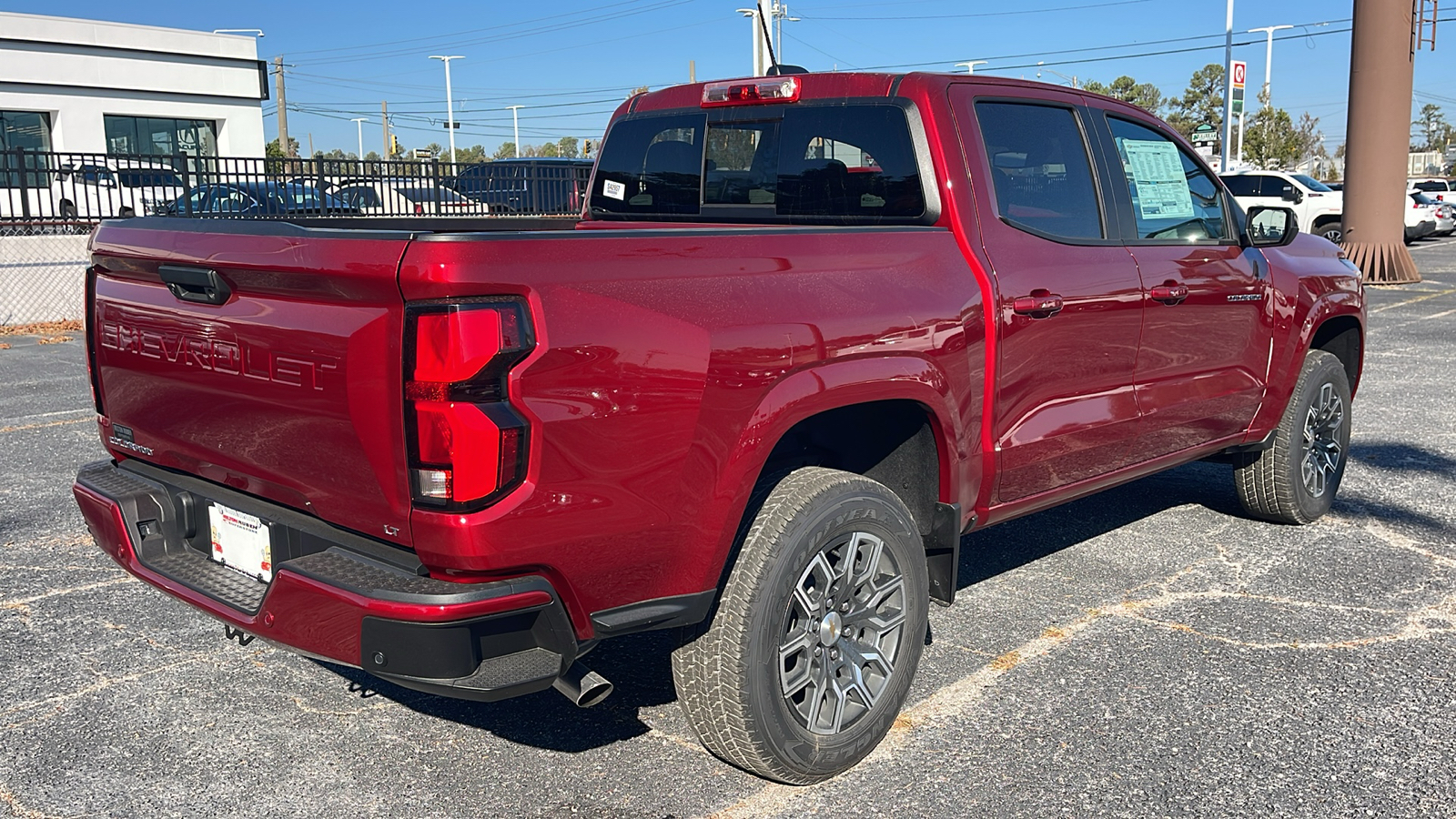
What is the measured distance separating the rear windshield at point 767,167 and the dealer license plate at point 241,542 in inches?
81.2

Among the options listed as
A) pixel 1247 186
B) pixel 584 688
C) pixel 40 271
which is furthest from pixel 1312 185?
pixel 584 688

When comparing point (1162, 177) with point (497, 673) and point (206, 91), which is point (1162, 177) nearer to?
point (497, 673)

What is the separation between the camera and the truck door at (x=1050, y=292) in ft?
12.3

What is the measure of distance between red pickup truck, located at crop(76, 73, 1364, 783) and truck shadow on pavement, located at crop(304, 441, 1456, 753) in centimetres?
46

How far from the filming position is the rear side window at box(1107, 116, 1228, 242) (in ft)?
14.6

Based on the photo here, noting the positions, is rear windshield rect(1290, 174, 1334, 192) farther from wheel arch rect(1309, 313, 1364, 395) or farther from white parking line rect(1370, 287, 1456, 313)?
wheel arch rect(1309, 313, 1364, 395)

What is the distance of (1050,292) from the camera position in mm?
3816

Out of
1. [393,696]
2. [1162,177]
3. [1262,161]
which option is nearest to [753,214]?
[1162,177]

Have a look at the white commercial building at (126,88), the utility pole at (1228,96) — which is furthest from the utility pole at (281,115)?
the utility pole at (1228,96)

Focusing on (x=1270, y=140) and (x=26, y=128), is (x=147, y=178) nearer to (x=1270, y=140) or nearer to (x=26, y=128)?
(x=26, y=128)

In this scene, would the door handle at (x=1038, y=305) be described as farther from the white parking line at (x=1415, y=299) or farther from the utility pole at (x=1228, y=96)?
the utility pole at (x=1228, y=96)

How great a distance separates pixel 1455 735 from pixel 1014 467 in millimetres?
1463

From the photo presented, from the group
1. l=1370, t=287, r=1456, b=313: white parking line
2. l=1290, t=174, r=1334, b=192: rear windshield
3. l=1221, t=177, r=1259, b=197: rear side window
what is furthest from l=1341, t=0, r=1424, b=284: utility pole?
l=1290, t=174, r=1334, b=192: rear windshield

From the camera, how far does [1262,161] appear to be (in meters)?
62.8
